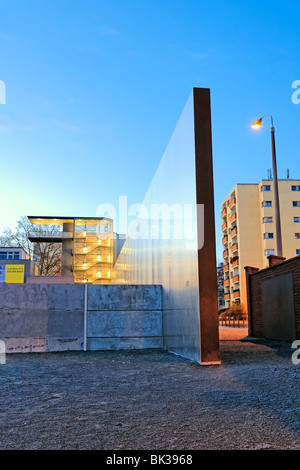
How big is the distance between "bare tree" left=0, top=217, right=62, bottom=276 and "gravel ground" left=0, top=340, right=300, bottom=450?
44.9m

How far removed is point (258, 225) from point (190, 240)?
173 feet

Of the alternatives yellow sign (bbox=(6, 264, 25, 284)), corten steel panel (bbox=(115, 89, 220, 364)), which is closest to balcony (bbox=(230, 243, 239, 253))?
yellow sign (bbox=(6, 264, 25, 284))

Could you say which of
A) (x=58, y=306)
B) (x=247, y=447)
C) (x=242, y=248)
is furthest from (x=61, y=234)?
(x=247, y=447)

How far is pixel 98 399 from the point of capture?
4.98 m

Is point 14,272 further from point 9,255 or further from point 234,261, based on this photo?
point 234,261

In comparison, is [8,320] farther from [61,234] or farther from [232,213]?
[232,213]

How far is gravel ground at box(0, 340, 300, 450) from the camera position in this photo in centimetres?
336

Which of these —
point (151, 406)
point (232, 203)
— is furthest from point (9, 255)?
point (151, 406)

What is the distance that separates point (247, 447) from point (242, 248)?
57438mm

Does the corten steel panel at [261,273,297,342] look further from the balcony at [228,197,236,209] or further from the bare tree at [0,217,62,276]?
the balcony at [228,197,236,209]

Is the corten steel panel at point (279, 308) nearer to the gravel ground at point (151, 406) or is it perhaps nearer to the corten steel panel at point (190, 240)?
the corten steel panel at point (190, 240)
